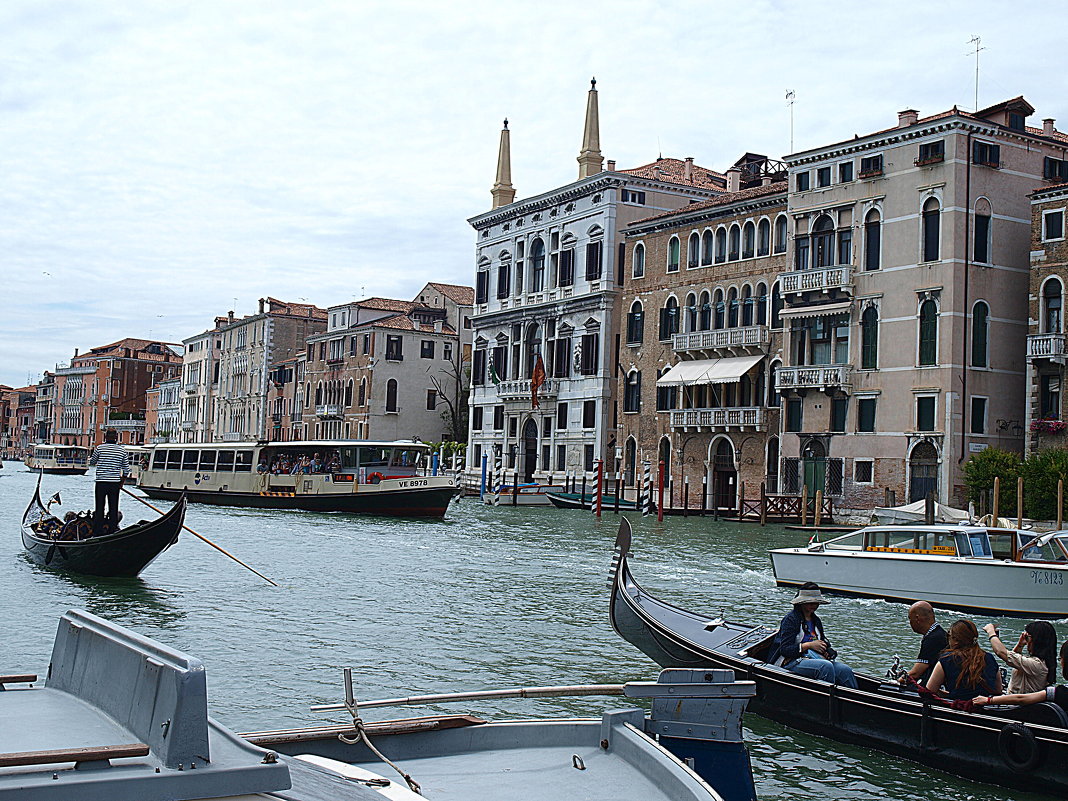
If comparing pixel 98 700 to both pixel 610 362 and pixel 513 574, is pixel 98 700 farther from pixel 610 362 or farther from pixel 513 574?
pixel 610 362

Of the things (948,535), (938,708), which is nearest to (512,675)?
(938,708)

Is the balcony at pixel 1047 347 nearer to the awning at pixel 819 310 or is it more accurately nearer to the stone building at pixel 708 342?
the awning at pixel 819 310

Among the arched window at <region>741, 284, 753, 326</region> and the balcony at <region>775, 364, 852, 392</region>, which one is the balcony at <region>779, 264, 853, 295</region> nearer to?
the balcony at <region>775, 364, 852, 392</region>

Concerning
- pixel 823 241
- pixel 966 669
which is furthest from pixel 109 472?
pixel 823 241

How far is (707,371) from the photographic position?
3091 centimetres

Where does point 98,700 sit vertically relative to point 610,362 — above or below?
below

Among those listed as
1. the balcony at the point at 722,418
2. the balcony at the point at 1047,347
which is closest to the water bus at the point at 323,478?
the balcony at the point at 722,418

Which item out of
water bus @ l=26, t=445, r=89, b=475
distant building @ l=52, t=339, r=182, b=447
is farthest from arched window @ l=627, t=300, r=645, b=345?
distant building @ l=52, t=339, r=182, b=447

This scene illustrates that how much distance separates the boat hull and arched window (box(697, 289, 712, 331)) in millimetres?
18415

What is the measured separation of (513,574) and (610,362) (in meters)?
20.7

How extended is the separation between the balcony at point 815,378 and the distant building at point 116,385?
58412mm

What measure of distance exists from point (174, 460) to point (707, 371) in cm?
1507

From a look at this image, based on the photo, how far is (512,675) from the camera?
9.02 metres

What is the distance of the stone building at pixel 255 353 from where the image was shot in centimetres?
5669
